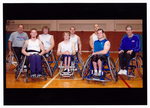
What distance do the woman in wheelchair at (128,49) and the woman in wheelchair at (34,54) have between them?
5.54ft

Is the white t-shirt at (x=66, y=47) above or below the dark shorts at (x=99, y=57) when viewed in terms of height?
above

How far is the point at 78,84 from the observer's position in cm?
312

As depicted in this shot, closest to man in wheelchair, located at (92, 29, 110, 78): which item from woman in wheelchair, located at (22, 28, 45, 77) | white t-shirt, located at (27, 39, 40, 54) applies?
woman in wheelchair, located at (22, 28, 45, 77)

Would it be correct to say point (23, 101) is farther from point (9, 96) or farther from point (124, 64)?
point (124, 64)

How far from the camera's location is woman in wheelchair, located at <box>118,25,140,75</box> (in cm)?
340

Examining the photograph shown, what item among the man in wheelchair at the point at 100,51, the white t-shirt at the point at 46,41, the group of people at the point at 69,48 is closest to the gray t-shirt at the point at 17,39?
the group of people at the point at 69,48

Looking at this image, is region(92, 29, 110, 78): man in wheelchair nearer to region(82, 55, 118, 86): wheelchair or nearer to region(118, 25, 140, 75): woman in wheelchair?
region(82, 55, 118, 86): wheelchair

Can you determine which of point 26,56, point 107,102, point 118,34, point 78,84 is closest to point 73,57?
point 78,84

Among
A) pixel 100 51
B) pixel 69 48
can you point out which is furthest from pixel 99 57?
pixel 69 48

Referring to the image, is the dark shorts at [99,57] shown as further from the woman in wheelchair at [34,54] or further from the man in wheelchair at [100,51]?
the woman in wheelchair at [34,54]

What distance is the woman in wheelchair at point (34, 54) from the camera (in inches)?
127

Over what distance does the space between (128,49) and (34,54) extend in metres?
1.98

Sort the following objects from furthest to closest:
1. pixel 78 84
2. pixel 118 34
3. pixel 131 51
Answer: pixel 118 34
pixel 131 51
pixel 78 84

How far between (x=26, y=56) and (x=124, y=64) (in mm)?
2051
